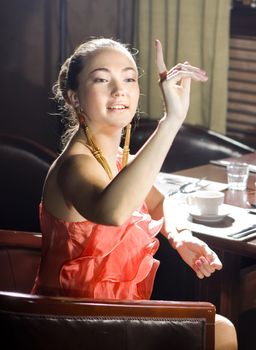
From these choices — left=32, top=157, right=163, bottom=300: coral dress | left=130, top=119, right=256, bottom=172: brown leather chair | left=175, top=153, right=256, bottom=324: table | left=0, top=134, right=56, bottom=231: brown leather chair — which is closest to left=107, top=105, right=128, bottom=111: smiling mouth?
left=32, top=157, right=163, bottom=300: coral dress

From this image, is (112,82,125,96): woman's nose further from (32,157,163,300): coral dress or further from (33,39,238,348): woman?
(32,157,163,300): coral dress

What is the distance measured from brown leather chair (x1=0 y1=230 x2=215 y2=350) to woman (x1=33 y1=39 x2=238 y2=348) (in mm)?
144

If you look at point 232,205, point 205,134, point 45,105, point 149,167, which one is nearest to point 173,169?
point 205,134

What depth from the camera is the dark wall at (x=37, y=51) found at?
12.8 feet

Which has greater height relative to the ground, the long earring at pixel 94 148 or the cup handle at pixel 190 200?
the long earring at pixel 94 148

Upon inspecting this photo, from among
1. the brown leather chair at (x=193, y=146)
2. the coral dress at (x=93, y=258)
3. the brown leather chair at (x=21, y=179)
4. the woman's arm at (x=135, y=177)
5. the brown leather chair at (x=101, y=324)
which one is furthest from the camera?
the brown leather chair at (x=193, y=146)

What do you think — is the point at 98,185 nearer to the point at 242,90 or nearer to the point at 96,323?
the point at 96,323

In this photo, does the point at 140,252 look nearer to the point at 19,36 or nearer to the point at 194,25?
the point at 19,36

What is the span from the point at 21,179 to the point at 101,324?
129 cm

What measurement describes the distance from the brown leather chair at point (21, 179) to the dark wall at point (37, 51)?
0.92m

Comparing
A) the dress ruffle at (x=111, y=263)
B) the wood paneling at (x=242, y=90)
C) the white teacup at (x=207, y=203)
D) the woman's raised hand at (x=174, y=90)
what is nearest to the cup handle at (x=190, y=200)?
the white teacup at (x=207, y=203)

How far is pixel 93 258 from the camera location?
1.99 m

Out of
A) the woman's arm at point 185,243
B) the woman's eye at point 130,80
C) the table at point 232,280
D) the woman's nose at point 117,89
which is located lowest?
the table at point 232,280

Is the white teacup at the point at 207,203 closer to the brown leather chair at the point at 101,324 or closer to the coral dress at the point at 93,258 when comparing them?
the coral dress at the point at 93,258
